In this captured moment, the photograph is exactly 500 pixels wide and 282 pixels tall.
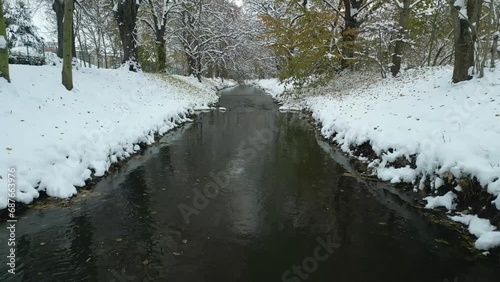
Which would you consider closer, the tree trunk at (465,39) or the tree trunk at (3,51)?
the tree trunk at (3,51)

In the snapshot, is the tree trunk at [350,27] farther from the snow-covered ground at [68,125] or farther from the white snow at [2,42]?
the white snow at [2,42]

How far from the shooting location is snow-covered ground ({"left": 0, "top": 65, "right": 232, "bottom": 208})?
6867 millimetres

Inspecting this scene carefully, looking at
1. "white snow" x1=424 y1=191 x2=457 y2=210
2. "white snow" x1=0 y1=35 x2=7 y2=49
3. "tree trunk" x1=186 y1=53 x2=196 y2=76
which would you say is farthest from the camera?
"tree trunk" x1=186 y1=53 x2=196 y2=76

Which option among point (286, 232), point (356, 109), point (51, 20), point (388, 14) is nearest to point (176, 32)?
point (388, 14)

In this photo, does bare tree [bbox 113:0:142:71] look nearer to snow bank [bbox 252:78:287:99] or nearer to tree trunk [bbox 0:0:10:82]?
snow bank [bbox 252:78:287:99]

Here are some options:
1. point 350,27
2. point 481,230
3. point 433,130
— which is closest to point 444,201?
point 481,230

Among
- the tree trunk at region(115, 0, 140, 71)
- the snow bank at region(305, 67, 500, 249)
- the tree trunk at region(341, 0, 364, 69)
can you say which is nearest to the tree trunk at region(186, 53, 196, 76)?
the tree trunk at region(115, 0, 140, 71)

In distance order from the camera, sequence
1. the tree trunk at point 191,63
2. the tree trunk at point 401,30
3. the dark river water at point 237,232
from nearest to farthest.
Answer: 1. the dark river water at point 237,232
2. the tree trunk at point 401,30
3. the tree trunk at point 191,63

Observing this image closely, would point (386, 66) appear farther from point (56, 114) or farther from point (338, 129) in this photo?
point (56, 114)

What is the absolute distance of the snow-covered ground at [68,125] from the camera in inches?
270

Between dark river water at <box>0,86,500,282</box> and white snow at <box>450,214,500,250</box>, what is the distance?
285 millimetres

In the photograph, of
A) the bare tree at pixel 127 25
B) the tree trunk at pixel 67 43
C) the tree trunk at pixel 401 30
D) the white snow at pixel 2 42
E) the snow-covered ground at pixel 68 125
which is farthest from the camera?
the bare tree at pixel 127 25

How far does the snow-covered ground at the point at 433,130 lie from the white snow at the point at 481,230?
0.04ft

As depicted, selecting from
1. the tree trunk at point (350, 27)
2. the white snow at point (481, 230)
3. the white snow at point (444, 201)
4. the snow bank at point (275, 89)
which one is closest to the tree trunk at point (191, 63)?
the snow bank at point (275, 89)
